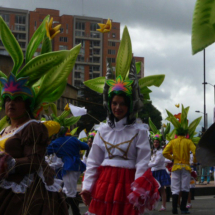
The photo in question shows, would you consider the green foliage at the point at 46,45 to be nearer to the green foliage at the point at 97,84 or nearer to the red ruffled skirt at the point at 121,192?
the green foliage at the point at 97,84

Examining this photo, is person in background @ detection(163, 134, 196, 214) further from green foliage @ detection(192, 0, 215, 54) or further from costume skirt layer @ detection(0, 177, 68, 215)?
green foliage @ detection(192, 0, 215, 54)

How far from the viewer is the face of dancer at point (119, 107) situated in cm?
451

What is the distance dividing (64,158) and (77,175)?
520 millimetres

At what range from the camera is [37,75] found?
407 centimetres

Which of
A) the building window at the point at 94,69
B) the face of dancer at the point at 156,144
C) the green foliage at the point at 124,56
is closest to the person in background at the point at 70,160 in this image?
the face of dancer at the point at 156,144

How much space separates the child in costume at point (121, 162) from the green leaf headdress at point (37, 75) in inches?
25.2

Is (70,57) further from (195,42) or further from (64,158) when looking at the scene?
(64,158)

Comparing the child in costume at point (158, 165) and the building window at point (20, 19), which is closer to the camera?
the child in costume at point (158, 165)

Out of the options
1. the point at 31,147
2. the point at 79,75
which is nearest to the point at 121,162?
the point at 31,147

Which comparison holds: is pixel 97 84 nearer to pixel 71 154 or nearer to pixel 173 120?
pixel 71 154

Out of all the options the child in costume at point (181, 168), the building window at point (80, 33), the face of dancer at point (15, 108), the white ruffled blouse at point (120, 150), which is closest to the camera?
the face of dancer at point (15, 108)

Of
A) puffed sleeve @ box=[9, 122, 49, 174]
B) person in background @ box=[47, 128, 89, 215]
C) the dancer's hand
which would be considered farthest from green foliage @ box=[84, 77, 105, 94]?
person in background @ box=[47, 128, 89, 215]

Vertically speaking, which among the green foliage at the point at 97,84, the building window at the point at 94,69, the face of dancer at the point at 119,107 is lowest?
the face of dancer at the point at 119,107

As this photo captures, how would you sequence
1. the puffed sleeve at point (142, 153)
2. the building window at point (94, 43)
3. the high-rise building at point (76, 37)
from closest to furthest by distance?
the puffed sleeve at point (142, 153), the high-rise building at point (76, 37), the building window at point (94, 43)
